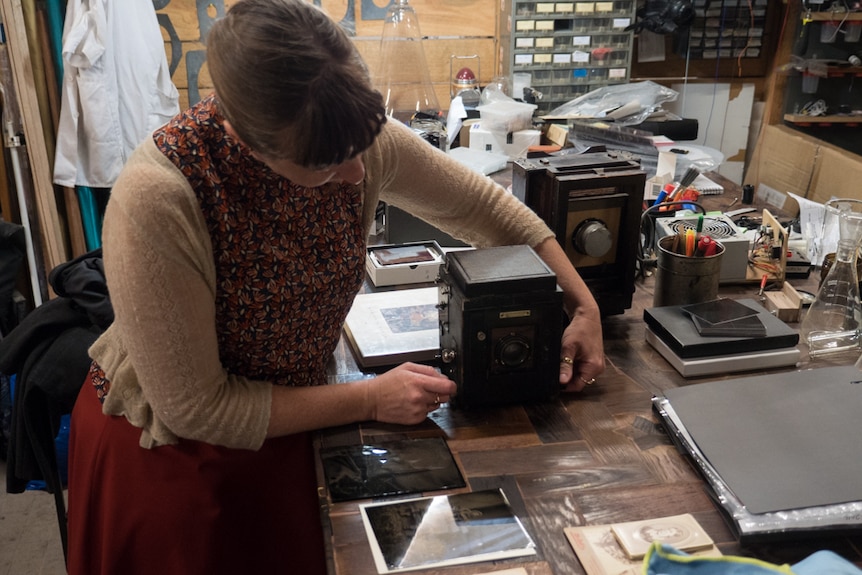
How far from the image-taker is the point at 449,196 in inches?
54.1

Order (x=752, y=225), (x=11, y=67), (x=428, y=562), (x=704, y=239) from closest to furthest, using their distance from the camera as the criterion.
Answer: (x=428, y=562) < (x=704, y=239) < (x=752, y=225) < (x=11, y=67)

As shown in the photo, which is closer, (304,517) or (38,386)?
(304,517)

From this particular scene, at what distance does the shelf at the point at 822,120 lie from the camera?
3332 millimetres

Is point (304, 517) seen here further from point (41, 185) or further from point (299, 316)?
point (41, 185)

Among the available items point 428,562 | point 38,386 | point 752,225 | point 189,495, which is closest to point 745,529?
point 428,562

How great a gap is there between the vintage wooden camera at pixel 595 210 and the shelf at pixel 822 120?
2337mm

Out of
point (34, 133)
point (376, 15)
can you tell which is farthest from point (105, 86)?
point (376, 15)

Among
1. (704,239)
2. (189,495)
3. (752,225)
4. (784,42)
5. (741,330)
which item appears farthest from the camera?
(784,42)

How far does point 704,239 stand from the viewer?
56.5 inches

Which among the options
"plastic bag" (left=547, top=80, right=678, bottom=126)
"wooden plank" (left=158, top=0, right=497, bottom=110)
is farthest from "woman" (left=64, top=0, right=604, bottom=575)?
"wooden plank" (left=158, top=0, right=497, bottom=110)

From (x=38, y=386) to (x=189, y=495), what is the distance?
1.80 feet

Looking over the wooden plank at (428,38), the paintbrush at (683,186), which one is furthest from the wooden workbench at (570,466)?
the wooden plank at (428,38)

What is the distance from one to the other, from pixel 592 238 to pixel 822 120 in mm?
2491

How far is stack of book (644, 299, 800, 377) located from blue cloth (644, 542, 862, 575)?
1.50ft
